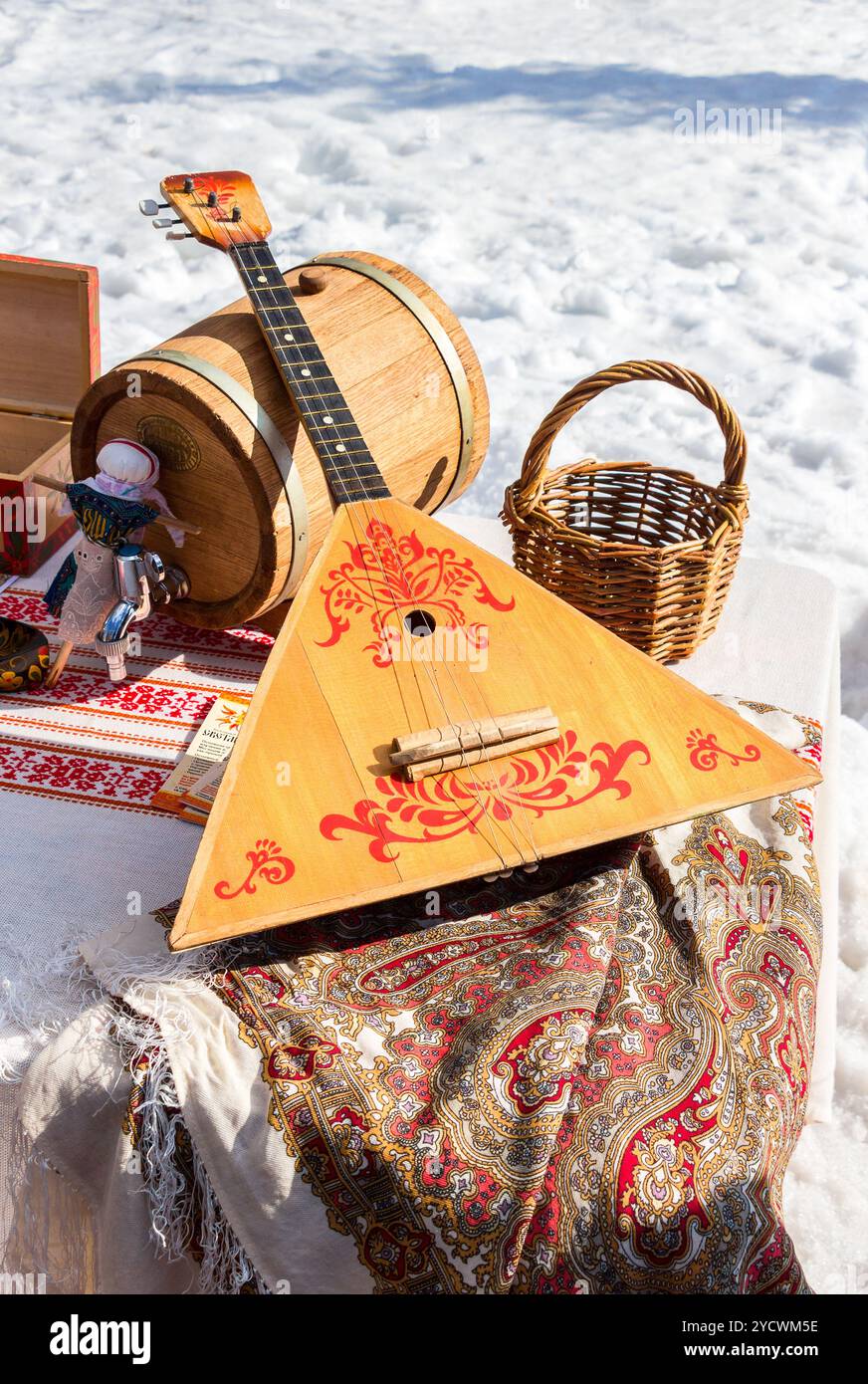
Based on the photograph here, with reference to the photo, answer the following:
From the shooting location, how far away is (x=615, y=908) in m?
1.35

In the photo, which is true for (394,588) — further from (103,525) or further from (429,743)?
(103,525)

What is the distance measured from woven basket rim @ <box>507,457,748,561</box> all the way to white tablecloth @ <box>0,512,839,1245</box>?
25 centimetres

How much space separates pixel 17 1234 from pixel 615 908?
0.73m

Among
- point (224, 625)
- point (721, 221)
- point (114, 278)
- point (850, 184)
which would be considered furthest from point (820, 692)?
point (850, 184)

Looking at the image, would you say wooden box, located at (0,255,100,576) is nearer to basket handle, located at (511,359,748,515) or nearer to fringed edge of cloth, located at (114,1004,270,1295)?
basket handle, located at (511,359,748,515)

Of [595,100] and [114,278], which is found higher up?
[595,100]

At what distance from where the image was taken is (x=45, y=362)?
2.37m

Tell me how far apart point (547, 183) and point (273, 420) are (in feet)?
13.2

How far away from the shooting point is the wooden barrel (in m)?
1.68

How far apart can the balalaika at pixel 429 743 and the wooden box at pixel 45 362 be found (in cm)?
80
